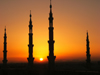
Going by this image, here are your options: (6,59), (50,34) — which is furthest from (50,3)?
Result: (6,59)

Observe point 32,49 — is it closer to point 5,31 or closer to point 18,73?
point 18,73

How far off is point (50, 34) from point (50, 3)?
203 inches

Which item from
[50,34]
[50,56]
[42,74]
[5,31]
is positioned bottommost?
[42,74]

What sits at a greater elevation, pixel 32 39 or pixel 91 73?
pixel 32 39

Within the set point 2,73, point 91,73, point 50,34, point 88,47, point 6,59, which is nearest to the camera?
point 91,73

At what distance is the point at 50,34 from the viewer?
30.0m

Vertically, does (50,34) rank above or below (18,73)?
above

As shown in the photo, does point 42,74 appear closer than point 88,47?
Yes

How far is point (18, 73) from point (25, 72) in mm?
1880

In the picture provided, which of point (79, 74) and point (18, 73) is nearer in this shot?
point (79, 74)

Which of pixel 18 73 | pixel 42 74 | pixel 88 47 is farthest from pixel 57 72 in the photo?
pixel 88 47

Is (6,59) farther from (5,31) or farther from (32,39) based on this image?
(32,39)

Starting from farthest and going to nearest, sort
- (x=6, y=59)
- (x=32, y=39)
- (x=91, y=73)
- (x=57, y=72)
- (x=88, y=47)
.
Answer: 1. (x=6, y=59)
2. (x=88, y=47)
3. (x=32, y=39)
4. (x=57, y=72)
5. (x=91, y=73)

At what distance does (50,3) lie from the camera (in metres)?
31.4
